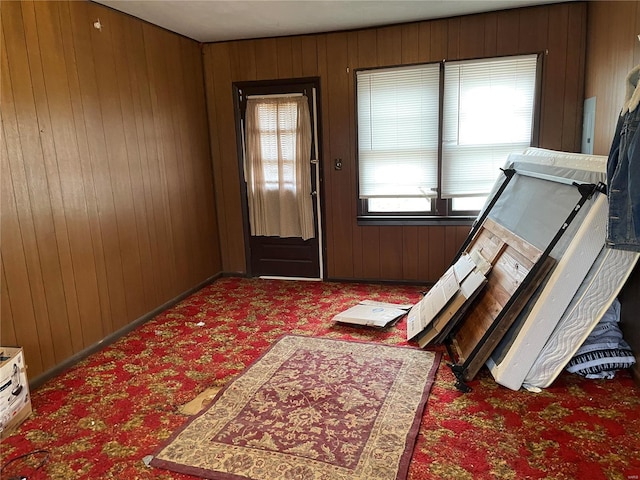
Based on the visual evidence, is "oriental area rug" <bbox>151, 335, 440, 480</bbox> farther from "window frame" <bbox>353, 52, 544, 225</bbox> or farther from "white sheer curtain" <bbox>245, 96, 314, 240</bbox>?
"white sheer curtain" <bbox>245, 96, 314, 240</bbox>

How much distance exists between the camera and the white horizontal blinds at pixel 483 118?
4.13 m

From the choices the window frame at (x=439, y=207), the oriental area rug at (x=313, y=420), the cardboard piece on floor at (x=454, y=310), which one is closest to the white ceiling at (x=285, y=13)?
the window frame at (x=439, y=207)

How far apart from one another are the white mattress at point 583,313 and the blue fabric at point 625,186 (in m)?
0.36

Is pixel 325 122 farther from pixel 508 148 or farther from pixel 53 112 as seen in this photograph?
pixel 53 112

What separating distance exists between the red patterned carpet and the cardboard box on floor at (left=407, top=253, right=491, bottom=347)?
17cm

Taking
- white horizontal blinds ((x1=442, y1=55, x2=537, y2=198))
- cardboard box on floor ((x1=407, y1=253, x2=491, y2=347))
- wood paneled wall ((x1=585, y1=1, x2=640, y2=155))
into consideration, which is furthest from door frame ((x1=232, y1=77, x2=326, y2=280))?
wood paneled wall ((x1=585, y1=1, x2=640, y2=155))

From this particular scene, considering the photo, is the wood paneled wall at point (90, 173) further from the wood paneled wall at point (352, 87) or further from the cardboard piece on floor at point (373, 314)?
the cardboard piece on floor at point (373, 314)

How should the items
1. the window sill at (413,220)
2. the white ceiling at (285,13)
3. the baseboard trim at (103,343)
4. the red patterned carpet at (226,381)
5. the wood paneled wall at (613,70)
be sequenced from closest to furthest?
the red patterned carpet at (226,381) < the wood paneled wall at (613,70) < the baseboard trim at (103,343) < the white ceiling at (285,13) < the window sill at (413,220)

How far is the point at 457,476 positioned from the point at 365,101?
3597mm

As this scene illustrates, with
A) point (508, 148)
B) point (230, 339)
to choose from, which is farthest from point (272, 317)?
point (508, 148)

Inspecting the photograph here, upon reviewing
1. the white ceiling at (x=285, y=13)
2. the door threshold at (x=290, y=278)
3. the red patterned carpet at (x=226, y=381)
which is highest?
the white ceiling at (x=285, y=13)

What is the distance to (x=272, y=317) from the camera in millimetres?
3953

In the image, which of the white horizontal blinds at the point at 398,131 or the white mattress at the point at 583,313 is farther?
the white horizontal blinds at the point at 398,131

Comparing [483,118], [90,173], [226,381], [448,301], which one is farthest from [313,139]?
[226,381]
